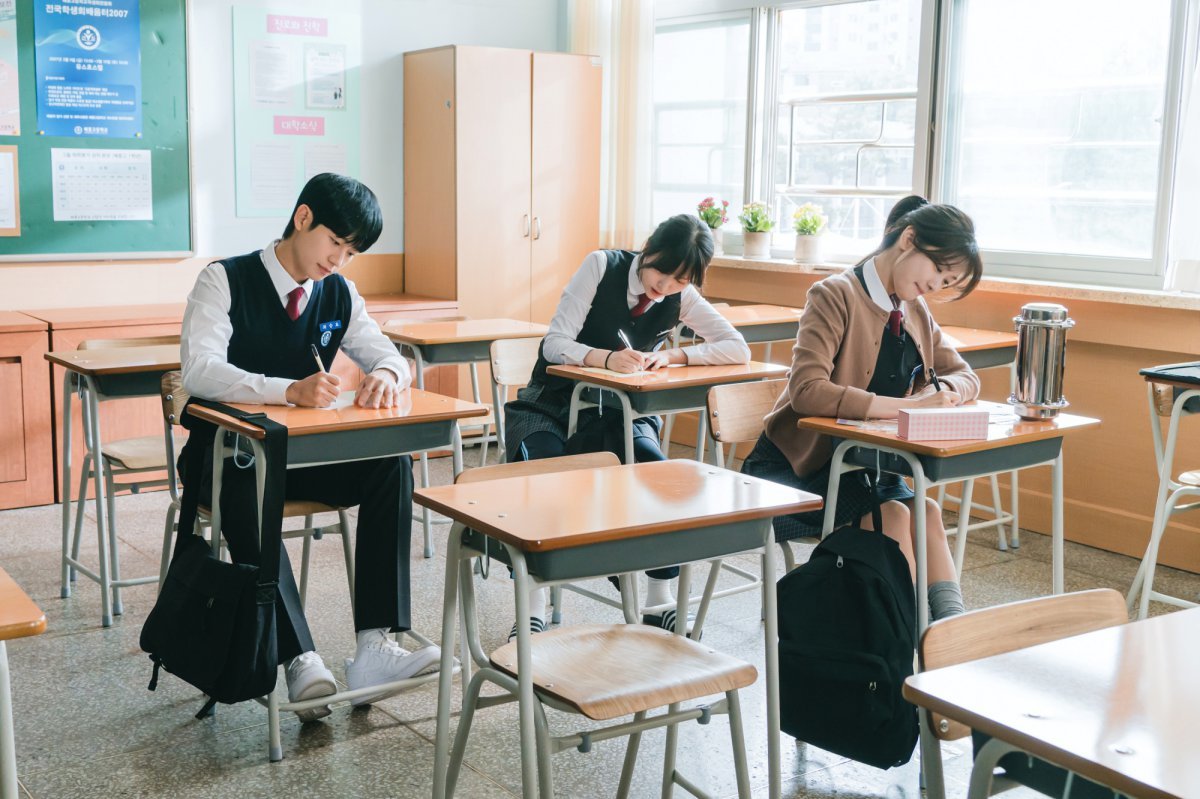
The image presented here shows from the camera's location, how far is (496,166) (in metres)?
6.00

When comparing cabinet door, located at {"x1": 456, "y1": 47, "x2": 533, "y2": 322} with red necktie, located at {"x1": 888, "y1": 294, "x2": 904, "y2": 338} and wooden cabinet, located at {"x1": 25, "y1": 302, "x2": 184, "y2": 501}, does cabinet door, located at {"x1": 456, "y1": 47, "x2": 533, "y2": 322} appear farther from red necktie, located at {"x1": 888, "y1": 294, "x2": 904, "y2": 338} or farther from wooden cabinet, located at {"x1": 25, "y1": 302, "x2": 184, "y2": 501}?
red necktie, located at {"x1": 888, "y1": 294, "x2": 904, "y2": 338}

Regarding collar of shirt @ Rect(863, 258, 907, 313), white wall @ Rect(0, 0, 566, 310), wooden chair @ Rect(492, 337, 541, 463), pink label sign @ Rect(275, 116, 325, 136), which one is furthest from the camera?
pink label sign @ Rect(275, 116, 325, 136)

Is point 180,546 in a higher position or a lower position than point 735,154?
lower

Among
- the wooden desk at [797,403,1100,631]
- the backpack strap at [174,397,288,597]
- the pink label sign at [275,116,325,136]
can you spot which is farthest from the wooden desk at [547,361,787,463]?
the pink label sign at [275,116,325,136]

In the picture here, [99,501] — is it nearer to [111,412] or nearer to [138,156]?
[111,412]

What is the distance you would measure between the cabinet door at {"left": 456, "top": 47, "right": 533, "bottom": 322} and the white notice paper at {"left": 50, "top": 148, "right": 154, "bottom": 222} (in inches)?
56.4

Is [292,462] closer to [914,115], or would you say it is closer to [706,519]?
[706,519]

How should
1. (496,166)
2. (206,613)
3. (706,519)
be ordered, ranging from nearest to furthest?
1. (706,519)
2. (206,613)
3. (496,166)

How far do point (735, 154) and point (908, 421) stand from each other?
3787 millimetres

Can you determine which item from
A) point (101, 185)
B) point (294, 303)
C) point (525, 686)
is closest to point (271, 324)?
point (294, 303)

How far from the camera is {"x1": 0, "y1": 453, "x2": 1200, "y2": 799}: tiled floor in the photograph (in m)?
2.58

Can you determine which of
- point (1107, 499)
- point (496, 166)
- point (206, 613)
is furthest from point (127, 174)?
point (1107, 499)

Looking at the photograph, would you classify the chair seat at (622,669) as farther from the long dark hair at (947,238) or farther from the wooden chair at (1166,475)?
the wooden chair at (1166,475)

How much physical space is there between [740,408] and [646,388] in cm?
34
